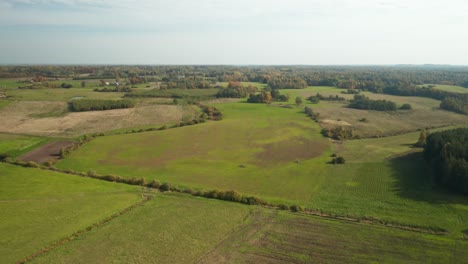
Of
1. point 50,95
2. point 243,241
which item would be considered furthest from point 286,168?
point 50,95

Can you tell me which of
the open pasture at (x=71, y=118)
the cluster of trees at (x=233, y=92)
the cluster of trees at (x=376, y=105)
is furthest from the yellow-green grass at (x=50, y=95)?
the cluster of trees at (x=376, y=105)

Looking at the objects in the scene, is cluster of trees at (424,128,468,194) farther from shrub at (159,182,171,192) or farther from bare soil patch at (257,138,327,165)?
shrub at (159,182,171,192)

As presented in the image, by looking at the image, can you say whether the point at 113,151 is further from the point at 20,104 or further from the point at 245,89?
the point at 245,89

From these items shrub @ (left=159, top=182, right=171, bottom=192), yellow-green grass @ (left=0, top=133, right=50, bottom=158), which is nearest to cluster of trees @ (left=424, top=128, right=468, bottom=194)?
shrub @ (left=159, top=182, right=171, bottom=192)

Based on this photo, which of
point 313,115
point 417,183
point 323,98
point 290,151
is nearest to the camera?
point 417,183

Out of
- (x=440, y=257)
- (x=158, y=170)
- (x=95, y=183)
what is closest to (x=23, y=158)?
(x=95, y=183)

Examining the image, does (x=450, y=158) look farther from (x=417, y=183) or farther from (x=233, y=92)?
(x=233, y=92)
